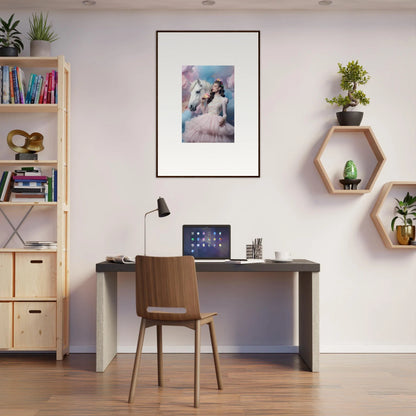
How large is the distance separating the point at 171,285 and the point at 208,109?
6.19 ft

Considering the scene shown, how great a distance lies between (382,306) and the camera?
466 centimetres

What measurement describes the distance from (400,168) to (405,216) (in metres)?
0.40

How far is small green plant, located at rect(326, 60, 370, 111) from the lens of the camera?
4.54 m

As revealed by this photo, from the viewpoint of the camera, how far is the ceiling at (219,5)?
454cm

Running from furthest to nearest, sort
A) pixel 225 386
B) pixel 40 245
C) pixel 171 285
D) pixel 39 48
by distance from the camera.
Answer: pixel 39 48 < pixel 40 245 < pixel 225 386 < pixel 171 285

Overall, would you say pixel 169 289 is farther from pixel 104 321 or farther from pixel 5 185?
pixel 5 185

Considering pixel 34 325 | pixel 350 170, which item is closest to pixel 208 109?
pixel 350 170

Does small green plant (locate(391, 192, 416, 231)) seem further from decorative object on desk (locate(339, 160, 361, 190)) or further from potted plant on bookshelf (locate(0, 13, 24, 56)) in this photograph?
potted plant on bookshelf (locate(0, 13, 24, 56))

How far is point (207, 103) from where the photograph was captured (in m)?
4.69

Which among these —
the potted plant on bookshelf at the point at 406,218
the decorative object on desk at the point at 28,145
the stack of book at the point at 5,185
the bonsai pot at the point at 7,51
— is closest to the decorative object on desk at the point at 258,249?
the potted plant on bookshelf at the point at 406,218

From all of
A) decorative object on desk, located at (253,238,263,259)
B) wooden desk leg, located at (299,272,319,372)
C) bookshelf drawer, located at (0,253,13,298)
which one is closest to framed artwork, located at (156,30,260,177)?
decorative object on desk, located at (253,238,263,259)

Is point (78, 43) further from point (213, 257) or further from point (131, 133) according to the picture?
point (213, 257)

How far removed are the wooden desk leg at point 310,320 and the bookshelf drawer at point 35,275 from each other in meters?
1.88

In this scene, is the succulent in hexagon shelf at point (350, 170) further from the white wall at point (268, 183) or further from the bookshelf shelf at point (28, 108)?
the bookshelf shelf at point (28, 108)
